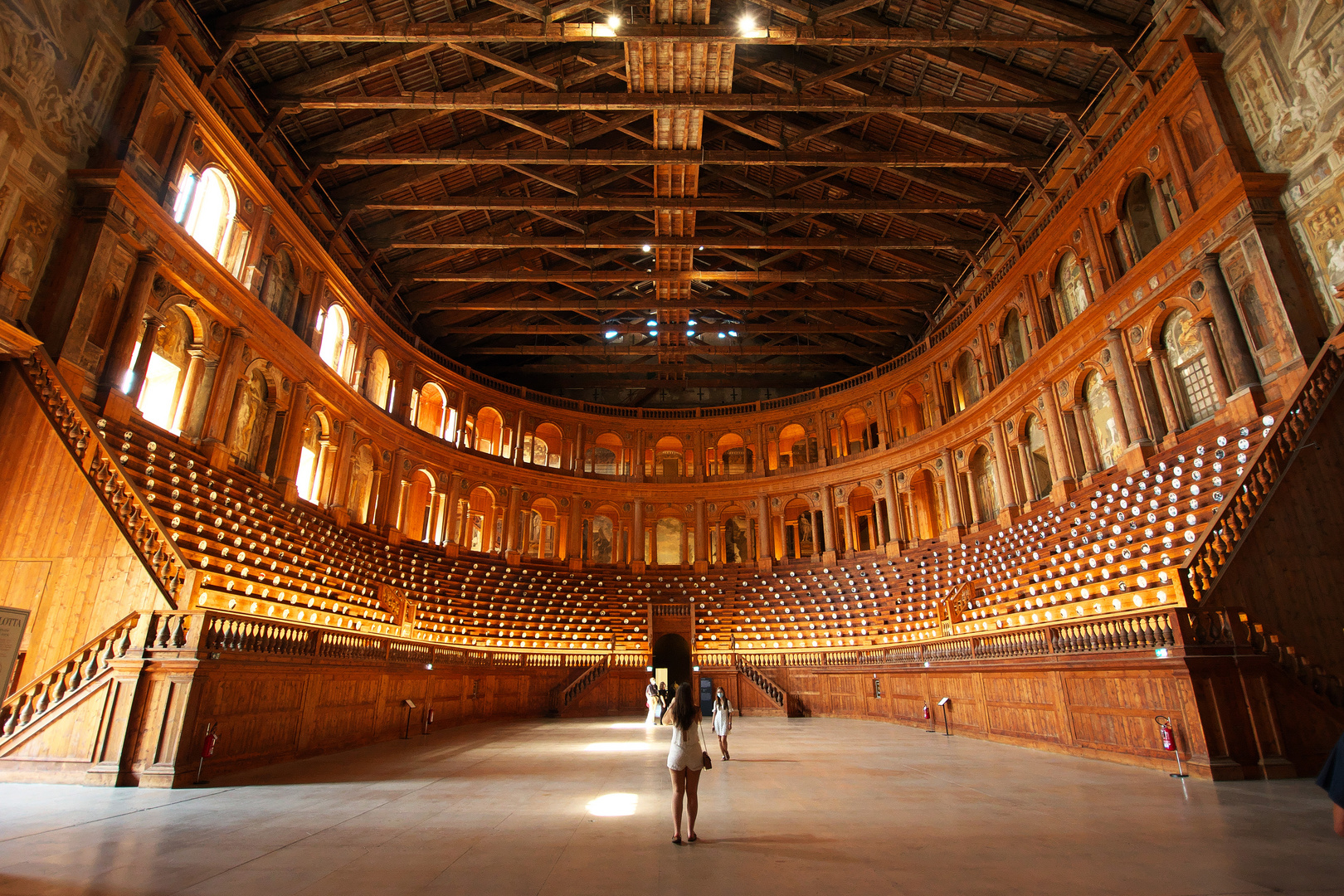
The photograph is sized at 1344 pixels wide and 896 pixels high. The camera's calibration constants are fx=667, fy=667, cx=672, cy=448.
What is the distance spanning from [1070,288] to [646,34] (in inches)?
548

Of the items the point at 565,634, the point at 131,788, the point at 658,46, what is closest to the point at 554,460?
the point at 565,634

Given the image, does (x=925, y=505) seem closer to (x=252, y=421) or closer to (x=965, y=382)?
(x=965, y=382)

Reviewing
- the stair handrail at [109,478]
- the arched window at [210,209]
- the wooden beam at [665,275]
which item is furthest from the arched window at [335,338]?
the stair handrail at [109,478]

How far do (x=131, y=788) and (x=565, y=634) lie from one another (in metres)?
17.1

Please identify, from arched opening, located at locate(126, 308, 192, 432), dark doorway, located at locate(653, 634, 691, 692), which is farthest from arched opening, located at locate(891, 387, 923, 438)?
arched opening, located at locate(126, 308, 192, 432)

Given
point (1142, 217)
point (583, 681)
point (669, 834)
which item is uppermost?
point (1142, 217)

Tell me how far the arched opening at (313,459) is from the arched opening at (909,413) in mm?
22410

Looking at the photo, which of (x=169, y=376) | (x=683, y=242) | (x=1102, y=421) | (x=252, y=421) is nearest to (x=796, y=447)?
(x=683, y=242)

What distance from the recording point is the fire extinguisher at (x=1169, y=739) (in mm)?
8570

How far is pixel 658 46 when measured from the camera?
16.0m

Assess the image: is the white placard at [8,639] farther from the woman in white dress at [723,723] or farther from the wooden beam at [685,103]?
the wooden beam at [685,103]

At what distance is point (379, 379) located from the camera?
2538 cm

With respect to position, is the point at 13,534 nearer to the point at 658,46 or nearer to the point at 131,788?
the point at 131,788

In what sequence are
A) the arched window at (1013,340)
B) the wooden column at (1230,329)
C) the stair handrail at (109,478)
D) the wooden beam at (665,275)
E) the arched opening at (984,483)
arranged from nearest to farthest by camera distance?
the stair handrail at (109,478) → the wooden column at (1230,329) → the arched window at (1013,340) → the arched opening at (984,483) → the wooden beam at (665,275)
